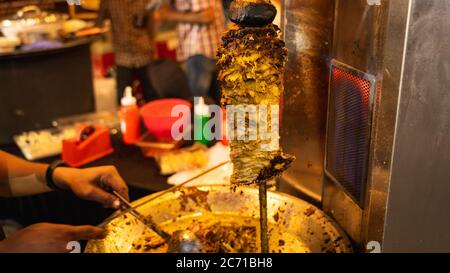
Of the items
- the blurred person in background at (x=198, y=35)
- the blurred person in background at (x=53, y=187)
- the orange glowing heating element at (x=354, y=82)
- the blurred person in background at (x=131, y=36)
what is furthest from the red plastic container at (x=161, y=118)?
the blurred person in background at (x=131, y=36)

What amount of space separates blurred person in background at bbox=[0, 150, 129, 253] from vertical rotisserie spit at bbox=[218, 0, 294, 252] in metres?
0.57

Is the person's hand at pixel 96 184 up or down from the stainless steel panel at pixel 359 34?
down

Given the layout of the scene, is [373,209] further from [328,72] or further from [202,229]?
[202,229]

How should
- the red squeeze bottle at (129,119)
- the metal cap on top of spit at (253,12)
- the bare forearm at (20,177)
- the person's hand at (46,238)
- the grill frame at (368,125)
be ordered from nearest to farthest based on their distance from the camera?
the metal cap on top of spit at (253,12) < the grill frame at (368,125) < the person's hand at (46,238) < the bare forearm at (20,177) < the red squeeze bottle at (129,119)

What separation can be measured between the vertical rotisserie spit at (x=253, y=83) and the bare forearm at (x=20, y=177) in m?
1.12

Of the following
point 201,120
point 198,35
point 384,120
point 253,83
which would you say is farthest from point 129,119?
point 198,35

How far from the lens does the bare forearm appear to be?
6.61 ft

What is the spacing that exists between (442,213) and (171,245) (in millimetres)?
878

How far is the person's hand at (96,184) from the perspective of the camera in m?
1.79

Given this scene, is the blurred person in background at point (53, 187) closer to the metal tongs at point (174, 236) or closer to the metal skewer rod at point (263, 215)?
the metal tongs at point (174, 236)

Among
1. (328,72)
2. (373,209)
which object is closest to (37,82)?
(328,72)

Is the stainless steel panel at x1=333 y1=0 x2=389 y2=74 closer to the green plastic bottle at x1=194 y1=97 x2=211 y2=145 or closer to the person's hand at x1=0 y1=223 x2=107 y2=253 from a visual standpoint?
the person's hand at x1=0 y1=223 x2=107 y2=253

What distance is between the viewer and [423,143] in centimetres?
Result: 125

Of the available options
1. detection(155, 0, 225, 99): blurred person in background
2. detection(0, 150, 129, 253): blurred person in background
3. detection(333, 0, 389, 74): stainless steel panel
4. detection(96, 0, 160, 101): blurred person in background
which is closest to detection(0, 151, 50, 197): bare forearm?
detection(0, 150, 129, 253): blurred person in background
